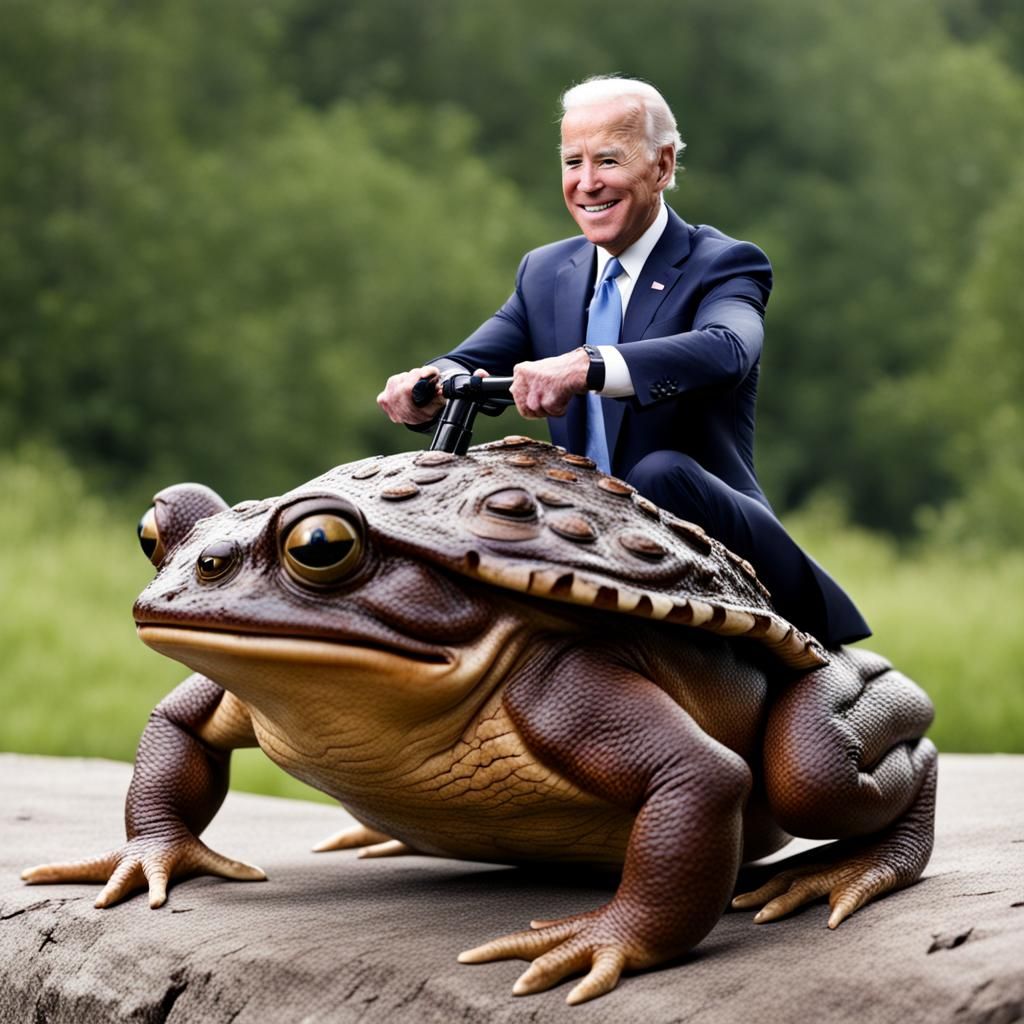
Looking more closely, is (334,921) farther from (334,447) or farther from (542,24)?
(542,24)

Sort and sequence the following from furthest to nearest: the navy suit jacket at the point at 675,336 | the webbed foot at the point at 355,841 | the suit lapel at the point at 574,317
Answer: the webbed foot at the point at 355,841 → the suit lapel at the point at 574,317 → the navy suit jacket at the point at 675,336

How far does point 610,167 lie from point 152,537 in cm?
128

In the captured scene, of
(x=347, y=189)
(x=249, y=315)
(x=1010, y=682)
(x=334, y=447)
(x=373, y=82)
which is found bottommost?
(x=1010, y=682)

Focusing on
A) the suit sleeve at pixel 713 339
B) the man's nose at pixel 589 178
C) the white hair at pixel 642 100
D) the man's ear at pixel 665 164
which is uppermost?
the white hair at pixel 642 100

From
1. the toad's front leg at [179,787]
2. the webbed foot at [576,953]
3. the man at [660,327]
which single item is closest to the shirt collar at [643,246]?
the man at [660,327]

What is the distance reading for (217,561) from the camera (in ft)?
9.65

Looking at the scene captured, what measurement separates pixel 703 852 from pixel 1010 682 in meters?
7.67

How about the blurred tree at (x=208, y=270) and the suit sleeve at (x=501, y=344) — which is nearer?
the suit sleeve at (x=501, y=344)

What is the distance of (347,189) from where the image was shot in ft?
75.7

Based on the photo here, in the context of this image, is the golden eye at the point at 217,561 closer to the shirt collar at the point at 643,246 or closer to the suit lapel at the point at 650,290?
the suit lapel at the point at 650,290

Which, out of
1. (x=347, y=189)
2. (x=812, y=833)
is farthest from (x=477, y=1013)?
(x=347, y=189)

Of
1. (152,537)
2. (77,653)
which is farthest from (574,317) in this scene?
(77,653)

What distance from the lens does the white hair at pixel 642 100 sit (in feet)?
11.6

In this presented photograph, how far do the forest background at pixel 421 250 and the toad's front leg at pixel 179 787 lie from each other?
258 inches
